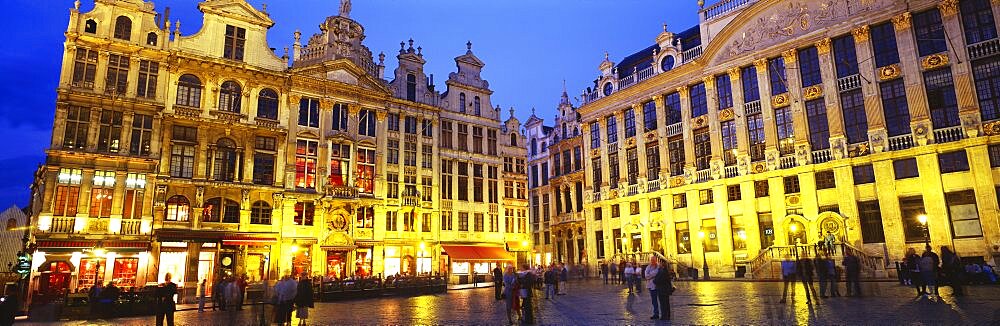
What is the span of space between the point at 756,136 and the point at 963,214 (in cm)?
1144

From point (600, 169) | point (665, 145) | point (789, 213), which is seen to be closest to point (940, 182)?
point (789, 213)

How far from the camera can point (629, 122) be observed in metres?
45.3

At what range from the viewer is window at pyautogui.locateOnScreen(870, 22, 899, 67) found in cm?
3212

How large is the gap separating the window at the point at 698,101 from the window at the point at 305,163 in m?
26.5

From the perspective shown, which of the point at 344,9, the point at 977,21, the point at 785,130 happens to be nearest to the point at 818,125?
the point at 785,130

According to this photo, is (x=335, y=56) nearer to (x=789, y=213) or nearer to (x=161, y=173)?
(x=161, y=173)

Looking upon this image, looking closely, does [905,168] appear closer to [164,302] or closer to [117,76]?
[164,302]

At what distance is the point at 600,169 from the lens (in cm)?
4725

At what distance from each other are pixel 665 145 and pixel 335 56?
81.1 feet

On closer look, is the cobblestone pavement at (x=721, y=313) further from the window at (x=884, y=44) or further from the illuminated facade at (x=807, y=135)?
the window at (x=884, y=44)

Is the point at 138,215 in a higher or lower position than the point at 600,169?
lower

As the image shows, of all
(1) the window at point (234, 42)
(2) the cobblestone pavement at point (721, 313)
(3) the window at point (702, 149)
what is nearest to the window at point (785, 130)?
(3) the window at point (702, 149)

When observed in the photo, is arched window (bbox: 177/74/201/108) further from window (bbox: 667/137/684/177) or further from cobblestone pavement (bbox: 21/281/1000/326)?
window (bbox: 667/137/684/177)

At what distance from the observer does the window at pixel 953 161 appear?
28984 millimetres
